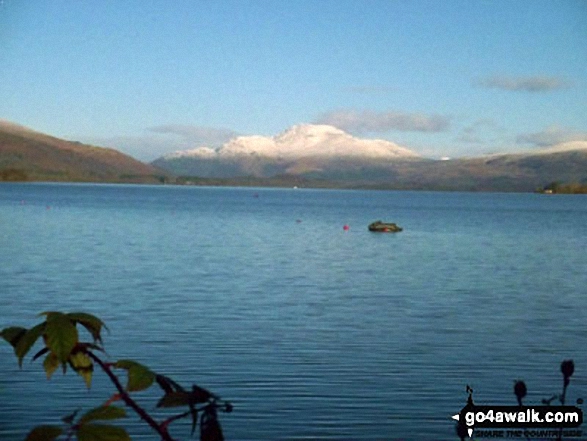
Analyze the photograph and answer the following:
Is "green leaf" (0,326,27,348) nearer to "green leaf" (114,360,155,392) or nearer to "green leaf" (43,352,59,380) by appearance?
"green leaf" (43,352,59,380)

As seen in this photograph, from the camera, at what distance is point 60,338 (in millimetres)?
2096

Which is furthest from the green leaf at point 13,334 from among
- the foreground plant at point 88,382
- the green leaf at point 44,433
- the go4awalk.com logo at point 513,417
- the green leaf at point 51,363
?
the go4awalk.com logo at point 513,417

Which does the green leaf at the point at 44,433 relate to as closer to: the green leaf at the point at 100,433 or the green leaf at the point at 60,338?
the green leaf at the point at 100,433

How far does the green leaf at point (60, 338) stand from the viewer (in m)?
2.09

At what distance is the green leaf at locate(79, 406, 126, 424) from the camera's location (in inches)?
83.2

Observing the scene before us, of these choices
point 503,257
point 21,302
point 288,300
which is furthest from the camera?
point 503,257

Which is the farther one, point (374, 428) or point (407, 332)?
point (407, 332)

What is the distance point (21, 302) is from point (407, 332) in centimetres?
1291

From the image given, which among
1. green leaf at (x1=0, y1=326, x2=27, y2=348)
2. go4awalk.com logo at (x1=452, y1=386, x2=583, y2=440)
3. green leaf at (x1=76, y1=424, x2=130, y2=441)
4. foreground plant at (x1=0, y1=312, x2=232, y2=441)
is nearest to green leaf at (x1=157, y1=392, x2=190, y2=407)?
foreground plant at (x1=0, y1=312, x2=232, y2=441)

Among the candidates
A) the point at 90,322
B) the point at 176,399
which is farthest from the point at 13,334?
the point at 176,399

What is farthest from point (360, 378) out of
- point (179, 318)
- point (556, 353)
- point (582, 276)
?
point (582, 276)

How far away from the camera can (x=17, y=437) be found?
44.5 ft

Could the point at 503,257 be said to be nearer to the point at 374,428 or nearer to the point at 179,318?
the point at 179,318

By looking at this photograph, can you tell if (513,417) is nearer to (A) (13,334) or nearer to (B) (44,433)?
(B) (44,433)
